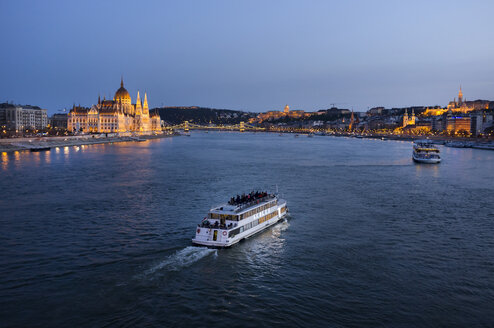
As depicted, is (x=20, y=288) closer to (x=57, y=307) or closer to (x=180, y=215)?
(x=57, y=307)

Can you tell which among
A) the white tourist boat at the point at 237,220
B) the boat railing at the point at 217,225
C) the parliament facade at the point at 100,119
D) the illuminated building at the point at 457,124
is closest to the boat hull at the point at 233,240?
the white tourist boat at the point at 237,220

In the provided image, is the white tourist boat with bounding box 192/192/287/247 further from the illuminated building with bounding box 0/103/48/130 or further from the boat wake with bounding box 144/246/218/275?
the illuminated building with bounding box 0/103/48/130

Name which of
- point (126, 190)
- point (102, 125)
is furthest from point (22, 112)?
point (126, 190)

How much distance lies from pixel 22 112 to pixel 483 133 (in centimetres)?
12403

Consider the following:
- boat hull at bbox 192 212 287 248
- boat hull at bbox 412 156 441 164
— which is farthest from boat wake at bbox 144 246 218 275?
boat hull at bbox 412 156 441 164

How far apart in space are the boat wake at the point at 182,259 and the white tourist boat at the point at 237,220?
0.38 meters

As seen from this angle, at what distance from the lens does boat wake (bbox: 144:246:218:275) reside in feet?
44.6

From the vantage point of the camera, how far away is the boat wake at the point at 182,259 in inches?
535

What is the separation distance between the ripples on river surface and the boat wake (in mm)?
63

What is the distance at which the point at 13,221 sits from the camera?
1917 centimetres

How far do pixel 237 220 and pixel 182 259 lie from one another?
2.78m

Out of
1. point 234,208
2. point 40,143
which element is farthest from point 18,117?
point 234,208

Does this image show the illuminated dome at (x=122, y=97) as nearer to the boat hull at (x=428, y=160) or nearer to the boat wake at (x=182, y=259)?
the boat hull at (x=428, y=160)

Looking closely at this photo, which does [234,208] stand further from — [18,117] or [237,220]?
[18,117]
